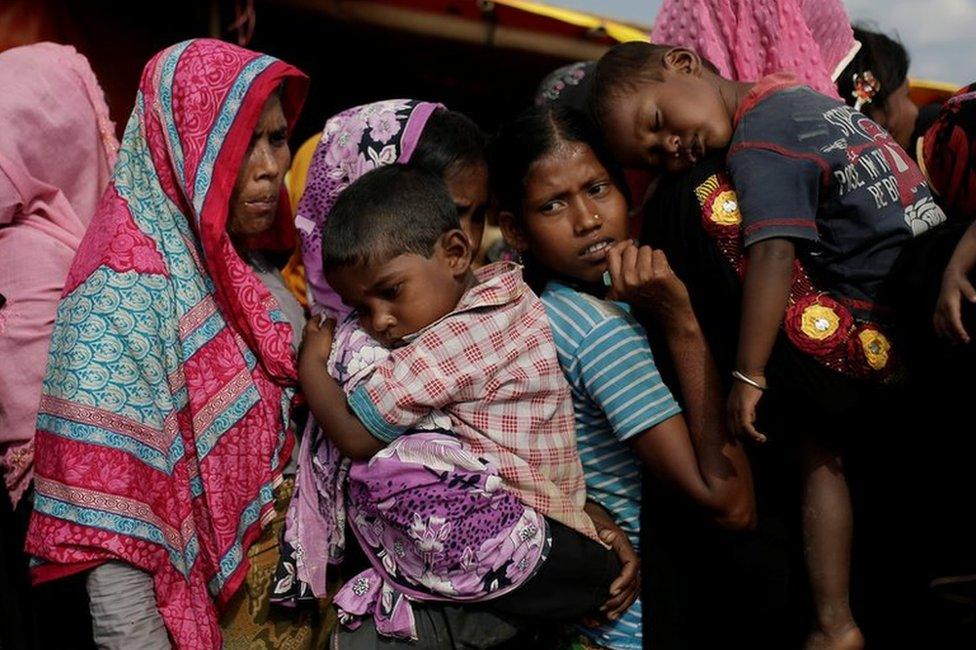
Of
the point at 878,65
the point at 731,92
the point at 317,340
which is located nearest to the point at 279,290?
the point at 317,340

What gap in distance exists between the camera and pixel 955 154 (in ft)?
6.79

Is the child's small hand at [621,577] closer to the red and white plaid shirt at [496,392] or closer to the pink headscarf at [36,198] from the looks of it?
the red and white plaid shirt at [496,392]

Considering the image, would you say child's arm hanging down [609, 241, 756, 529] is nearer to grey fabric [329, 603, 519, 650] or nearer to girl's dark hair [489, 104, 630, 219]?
girl's dark hair [489, 104, 630, 219]

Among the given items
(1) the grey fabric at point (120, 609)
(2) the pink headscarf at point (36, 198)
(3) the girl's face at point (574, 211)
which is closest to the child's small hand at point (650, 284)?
(3) the girl's face at point (574, 211)

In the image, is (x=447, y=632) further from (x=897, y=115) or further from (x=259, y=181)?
(x=897, y=115)

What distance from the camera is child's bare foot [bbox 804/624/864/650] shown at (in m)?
2.25

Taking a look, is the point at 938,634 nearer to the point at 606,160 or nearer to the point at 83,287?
the point at 606,160

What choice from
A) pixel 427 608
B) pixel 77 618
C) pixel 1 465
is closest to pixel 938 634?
pixel 427 608

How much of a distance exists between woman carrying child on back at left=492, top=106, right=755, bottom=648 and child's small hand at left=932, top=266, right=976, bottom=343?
499mm

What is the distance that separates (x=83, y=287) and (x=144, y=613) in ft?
2.46

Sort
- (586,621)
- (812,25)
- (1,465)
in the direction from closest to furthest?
(586,621) → (1,465) → (812,25)

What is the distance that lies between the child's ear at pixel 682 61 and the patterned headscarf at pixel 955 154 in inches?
22.1

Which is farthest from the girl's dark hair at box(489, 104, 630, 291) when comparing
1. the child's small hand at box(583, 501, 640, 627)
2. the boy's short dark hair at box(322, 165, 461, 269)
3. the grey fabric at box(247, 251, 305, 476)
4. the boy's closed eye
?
the child's small hand at box(583, 501, 640, 627)

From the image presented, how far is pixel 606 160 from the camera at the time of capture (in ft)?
7.88
